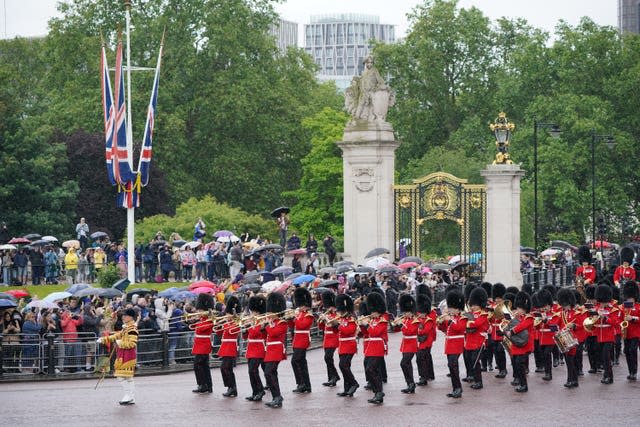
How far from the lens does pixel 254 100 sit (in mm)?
61031

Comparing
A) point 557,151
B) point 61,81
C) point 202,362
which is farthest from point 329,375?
point 61,81

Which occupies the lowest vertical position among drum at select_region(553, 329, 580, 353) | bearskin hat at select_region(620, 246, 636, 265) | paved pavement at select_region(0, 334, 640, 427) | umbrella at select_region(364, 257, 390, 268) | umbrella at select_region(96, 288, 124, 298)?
paved pavement at select_region(0, 334, 640, 427)

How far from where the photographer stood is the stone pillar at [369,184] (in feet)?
124

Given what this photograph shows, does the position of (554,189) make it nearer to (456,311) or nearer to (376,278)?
(376,278)

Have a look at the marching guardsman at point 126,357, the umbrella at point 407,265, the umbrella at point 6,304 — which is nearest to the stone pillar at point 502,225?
the umbrella at point 407,265

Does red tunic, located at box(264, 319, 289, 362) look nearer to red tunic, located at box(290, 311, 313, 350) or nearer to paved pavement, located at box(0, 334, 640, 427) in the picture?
red tunic, located at box(290, 311, 313, 350)

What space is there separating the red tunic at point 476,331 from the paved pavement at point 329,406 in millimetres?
696

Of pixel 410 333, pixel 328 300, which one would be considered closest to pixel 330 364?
pixel 328 300

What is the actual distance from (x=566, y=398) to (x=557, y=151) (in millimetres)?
36871

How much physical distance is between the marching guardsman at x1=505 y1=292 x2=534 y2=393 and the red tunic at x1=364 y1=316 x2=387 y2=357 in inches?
80.7

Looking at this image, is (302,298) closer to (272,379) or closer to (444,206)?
(272,379)

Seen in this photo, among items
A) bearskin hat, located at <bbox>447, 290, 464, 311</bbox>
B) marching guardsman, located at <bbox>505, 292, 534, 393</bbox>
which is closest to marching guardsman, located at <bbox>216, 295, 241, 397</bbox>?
bearskin hat, located at <bbox>447, 290, 464, 311</bbox>

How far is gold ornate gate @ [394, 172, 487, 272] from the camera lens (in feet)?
124

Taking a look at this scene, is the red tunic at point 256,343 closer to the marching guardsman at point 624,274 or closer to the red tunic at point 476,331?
the red tunic at point 476,331
